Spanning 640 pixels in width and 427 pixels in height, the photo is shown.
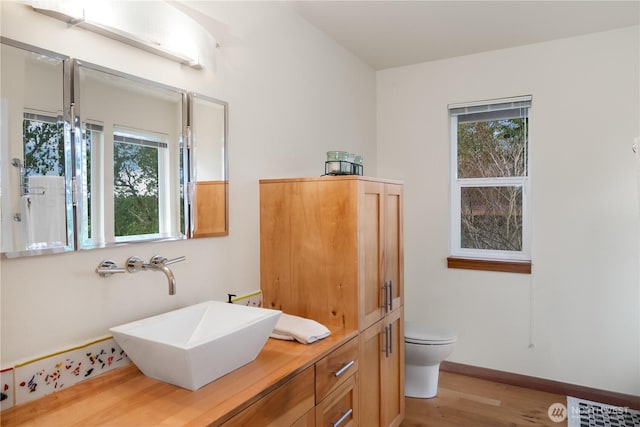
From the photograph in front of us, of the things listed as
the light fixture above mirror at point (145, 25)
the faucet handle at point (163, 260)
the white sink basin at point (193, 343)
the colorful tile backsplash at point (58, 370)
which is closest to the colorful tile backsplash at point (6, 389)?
the colorful tile backsplash at point (58, 370)

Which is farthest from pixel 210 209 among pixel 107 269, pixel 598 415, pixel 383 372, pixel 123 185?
pixel 598 415

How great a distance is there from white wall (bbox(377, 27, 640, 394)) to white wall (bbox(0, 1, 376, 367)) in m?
0.67

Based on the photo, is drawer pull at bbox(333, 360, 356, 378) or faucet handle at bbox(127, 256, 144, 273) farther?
drawer pull at bbox(333, 360, 356, 378)

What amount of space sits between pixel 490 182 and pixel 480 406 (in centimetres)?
163

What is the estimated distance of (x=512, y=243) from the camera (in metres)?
3.21

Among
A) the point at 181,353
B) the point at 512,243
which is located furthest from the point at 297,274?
the point at 512,243

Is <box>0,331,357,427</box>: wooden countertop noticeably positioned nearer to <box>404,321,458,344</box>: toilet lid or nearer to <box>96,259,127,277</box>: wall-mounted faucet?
<box>96,259,127,277</box>: wall-mounted faucet

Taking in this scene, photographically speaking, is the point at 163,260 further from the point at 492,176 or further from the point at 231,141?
the point at 492,176

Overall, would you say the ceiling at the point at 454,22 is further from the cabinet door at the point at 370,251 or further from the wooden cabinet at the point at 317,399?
the wooden cabinet at the point at 317,399

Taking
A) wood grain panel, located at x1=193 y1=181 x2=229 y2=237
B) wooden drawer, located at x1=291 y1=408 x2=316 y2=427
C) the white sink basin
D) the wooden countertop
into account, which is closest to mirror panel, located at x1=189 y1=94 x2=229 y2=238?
wood grain panel, located at x1=193 y1=181 x2=229 y2=237

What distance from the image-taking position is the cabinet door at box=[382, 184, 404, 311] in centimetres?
229

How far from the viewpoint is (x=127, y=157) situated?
153 centimetres

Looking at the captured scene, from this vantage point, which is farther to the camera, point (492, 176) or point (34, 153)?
point (492, 176)

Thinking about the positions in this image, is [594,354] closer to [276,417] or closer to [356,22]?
[276,417]
